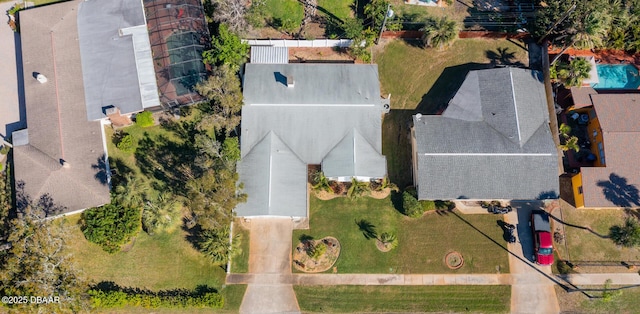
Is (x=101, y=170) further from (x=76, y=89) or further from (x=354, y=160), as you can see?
(x=354, y=160)

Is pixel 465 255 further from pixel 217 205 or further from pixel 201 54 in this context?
pixel 201 54

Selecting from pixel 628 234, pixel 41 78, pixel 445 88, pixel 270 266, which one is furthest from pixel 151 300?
pixel 628 234

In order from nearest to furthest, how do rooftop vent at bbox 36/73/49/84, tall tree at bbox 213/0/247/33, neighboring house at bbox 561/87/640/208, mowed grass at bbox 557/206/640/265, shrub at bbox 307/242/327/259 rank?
shrub at bbox 307/242/327/259 → neighboring house at bbox 561/87/640/208 → mowed grass at bbox 557/206/640/265 → rooftop vent at bbox 36/73/49/84 → tall tree at bbox 213/0/247/33

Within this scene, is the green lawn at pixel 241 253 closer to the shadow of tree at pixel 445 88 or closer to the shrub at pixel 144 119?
the shrub at pixel 144 119

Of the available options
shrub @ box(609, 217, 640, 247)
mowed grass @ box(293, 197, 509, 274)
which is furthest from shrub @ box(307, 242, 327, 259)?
shrub @ box(609, 217, 640, 247)

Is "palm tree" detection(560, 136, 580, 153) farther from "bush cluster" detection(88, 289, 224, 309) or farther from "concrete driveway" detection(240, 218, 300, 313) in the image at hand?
"bush cluster" detection(88, 289, 224, 309)
